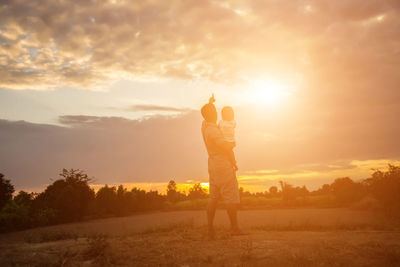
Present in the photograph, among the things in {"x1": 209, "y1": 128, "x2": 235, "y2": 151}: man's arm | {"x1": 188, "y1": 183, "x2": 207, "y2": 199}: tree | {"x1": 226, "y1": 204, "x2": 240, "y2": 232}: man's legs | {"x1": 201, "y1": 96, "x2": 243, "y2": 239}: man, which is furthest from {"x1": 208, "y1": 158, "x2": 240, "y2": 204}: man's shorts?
{"x1": 188, "y1": 183, "x2": 207, "y2": 199}: tree

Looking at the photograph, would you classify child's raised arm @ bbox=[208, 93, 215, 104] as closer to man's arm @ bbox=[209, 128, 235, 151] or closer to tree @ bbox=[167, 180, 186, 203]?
man's arm @ bbox=[209, 128, 235, 151]

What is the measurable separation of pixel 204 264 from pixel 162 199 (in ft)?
37.8

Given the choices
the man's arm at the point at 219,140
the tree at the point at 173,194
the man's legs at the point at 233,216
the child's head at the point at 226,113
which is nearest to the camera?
the man's legs at the point at 233,216

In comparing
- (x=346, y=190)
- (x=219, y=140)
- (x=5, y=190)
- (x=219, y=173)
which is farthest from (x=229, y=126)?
(x=5, y=190)

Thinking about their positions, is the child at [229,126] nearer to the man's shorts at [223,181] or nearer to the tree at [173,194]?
the man's shorts at [223,181]

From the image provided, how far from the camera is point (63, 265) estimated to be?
15.8ft

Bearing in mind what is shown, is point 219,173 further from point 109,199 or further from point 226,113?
point 109,199

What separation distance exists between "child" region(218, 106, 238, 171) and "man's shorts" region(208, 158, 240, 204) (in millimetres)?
196

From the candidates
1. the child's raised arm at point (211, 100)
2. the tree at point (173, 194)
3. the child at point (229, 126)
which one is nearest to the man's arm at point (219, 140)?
the child at point (229, 126)

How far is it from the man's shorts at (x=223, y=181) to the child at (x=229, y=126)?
196 mm

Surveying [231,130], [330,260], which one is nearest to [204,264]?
[330,260]

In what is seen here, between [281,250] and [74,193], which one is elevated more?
[74,193]

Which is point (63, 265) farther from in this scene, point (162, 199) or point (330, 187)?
point (330, 187)

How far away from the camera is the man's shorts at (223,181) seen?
7535 mm
